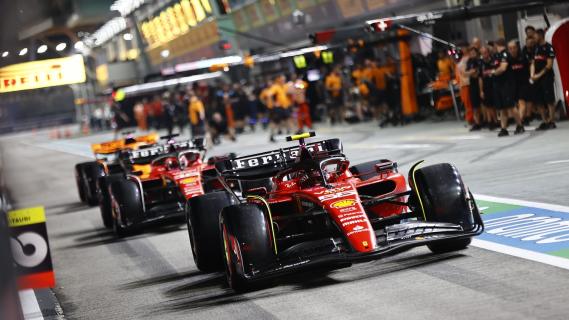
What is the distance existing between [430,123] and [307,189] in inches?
783

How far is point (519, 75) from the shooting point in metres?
20.5

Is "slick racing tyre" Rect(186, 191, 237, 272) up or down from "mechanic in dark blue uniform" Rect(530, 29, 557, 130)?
down

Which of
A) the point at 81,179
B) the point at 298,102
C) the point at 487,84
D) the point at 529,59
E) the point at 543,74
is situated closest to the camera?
the point at 543,74

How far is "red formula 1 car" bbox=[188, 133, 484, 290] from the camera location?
8.90m

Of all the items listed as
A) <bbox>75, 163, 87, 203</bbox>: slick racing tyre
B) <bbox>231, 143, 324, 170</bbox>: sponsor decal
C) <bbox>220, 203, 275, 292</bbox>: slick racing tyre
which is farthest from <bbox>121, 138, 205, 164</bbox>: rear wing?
<bbox>220, 203, 275, 292</bbox>: slick racing tyre

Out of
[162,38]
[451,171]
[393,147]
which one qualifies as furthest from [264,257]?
[162,38]

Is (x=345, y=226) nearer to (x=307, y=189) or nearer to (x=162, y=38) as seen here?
(x=307, y=189)

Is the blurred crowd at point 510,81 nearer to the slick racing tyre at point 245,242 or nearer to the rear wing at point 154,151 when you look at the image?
the rear wing at point 154,151

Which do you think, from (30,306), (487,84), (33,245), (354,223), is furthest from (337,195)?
(487,84)

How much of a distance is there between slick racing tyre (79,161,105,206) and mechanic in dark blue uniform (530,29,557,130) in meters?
8.36

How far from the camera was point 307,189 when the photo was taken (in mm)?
9703

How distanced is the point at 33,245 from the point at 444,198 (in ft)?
11.6

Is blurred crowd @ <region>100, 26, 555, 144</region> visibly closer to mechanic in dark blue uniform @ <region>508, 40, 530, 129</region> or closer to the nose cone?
mechanic in dark blue uniform @ <region>508, 40, 530, 129</region>

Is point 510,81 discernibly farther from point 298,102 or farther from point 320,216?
point 298,102
